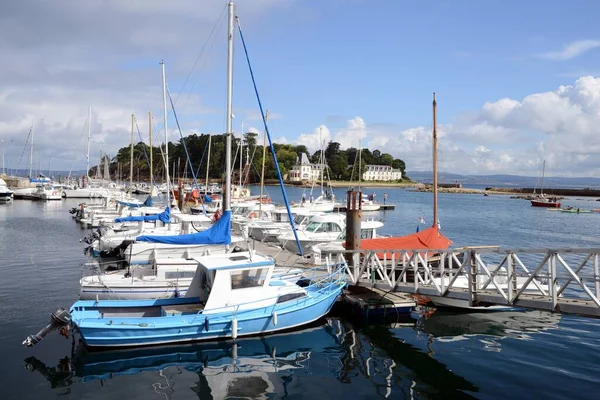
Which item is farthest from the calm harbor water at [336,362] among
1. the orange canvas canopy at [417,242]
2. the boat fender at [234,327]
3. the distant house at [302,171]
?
the distant house at [302,171]

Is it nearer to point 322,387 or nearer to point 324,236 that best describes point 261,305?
point 322,387

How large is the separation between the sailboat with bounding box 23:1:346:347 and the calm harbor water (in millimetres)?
450

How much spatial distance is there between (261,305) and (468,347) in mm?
7279

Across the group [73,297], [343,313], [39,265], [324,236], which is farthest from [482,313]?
[39,265]

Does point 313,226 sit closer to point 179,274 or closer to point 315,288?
point 179,274

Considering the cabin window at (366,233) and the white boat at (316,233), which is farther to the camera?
the cabin window at (366,233)

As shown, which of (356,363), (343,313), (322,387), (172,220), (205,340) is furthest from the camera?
(172,220)

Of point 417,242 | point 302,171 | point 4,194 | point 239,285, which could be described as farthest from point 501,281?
point 302,171

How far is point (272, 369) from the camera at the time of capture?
1510 centimetres

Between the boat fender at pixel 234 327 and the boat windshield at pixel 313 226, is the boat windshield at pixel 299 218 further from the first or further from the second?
the boat fender at pixel 234 327

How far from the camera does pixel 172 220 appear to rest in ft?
129

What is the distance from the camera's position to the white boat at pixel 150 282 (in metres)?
20.6

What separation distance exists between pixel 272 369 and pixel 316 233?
20.9 m

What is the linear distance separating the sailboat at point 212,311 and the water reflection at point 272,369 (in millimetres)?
448
